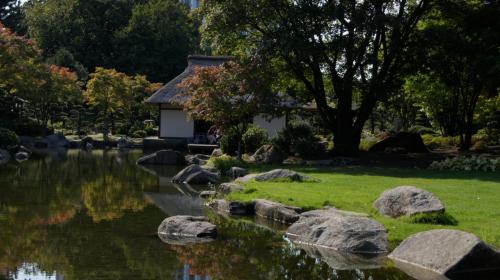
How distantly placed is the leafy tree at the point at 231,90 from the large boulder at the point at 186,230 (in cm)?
1197

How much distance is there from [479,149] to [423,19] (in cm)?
603

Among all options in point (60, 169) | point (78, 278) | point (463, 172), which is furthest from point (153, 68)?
point (78, 278)

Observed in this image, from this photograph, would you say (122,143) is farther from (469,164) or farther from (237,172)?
(469,164)

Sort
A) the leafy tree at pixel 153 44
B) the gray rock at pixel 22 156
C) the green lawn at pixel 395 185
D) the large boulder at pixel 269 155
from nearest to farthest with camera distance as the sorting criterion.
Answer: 1. the green lawn at pixel 395 185
2. the large boulder at pixel 269 155
3. the gray rock at pixel 22 156
4. the leafy tree at pixel 153 44

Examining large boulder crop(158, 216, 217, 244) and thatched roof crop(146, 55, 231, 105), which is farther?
thatched roof crop(146, 55, 231, 105)

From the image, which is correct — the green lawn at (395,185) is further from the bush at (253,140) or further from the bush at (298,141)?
the bush at (253,140)

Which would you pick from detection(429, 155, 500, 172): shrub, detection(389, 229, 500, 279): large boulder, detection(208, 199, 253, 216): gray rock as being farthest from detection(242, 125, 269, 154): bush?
detection(389, 229, 500, 279): large boulder

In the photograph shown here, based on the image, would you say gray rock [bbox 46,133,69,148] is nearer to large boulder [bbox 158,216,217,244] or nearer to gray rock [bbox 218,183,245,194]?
gray rock [bbox 218,183,245,194]

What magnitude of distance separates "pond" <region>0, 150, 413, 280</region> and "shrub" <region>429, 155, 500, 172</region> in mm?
8998

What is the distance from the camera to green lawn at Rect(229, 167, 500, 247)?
33.7 feet

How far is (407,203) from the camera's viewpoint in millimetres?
11039

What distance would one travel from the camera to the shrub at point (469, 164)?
20.2 meters

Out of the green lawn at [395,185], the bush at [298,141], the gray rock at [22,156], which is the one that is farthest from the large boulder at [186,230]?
the gray rock at [22,156]

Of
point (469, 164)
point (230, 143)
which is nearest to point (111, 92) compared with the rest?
point (230, 143)
